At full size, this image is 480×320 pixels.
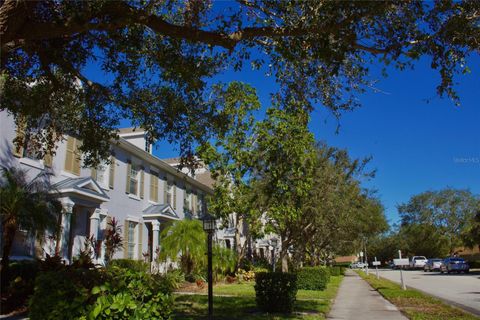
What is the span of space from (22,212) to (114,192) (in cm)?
953

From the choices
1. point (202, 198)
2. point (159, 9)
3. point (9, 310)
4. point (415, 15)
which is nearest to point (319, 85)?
point (415, 15)

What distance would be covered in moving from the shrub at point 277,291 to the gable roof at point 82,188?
25.6 feet

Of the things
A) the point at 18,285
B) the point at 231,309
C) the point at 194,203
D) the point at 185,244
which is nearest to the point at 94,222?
the point at 185,244

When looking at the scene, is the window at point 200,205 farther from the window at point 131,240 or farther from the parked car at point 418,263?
the parked car at point 418,263

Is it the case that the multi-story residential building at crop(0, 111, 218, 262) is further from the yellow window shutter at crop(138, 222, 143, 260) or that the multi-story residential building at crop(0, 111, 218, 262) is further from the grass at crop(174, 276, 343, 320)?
the grass at crop(174, 276, 343, 320)

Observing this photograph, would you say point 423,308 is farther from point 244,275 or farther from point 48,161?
point 244,275

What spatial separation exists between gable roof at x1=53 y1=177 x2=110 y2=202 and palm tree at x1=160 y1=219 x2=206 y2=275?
18.1ft

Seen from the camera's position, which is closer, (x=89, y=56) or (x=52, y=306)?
(x=52, y=306)

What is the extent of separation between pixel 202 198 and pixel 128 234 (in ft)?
36.7

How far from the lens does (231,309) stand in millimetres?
13336

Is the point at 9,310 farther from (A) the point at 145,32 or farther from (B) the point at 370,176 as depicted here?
(B) the point at 370,176

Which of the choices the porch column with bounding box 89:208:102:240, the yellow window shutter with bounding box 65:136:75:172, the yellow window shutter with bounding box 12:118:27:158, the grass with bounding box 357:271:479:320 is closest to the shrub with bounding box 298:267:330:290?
the grass with bounding box 357:271:479:320

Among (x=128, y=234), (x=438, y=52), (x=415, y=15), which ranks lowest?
(x=128, y=234)

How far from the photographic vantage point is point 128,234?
2288 cm
